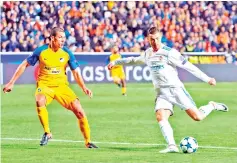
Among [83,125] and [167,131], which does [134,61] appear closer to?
[83,125]

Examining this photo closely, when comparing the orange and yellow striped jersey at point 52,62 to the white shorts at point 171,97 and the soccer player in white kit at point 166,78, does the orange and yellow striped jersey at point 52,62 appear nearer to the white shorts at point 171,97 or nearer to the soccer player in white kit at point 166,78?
the soccer player in white kit at point 166,78

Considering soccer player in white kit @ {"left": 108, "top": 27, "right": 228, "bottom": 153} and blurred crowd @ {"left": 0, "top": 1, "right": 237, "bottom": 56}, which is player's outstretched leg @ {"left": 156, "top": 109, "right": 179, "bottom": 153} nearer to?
soccer player in white kit @ {"left": 108, "top": 27, "right": 228, "bottom": 153}

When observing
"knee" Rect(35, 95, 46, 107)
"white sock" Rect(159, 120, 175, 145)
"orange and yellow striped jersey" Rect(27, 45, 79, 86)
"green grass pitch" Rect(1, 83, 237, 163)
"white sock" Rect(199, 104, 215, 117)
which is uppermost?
"orange and yellow striped jersey" Rect(27, 45, 79, 86)

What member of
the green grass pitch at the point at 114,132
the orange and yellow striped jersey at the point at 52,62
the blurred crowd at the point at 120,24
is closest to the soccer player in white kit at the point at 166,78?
the green grass pitch at the point at 114,132

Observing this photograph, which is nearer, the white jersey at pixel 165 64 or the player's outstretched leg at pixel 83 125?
the white jersey at pixel 165 64

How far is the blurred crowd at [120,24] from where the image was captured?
3644 cm

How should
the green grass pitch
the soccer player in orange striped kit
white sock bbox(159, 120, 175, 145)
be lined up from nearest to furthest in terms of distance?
the green grass pitch, white sock bbox(159, 120, 175, 145), the soccer player in orange striped kit

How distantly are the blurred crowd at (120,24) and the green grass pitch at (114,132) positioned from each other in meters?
6.50

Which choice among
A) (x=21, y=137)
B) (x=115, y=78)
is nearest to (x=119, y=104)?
(x=115, y=78)

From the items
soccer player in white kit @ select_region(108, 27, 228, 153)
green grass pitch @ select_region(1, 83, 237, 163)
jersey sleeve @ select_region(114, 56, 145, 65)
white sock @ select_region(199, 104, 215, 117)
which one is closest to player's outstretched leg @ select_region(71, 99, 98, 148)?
green grass pitch @ select_region(1, 83, 237, 163)

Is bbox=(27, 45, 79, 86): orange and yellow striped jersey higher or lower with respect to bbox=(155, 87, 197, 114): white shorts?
higher

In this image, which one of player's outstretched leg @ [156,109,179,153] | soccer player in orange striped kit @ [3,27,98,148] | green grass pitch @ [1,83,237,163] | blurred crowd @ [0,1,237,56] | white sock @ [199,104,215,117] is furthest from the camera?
blurred crowd @ [0,1,237,56]

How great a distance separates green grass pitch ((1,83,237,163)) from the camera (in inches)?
535

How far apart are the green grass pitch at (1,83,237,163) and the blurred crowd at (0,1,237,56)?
21.3 ft
